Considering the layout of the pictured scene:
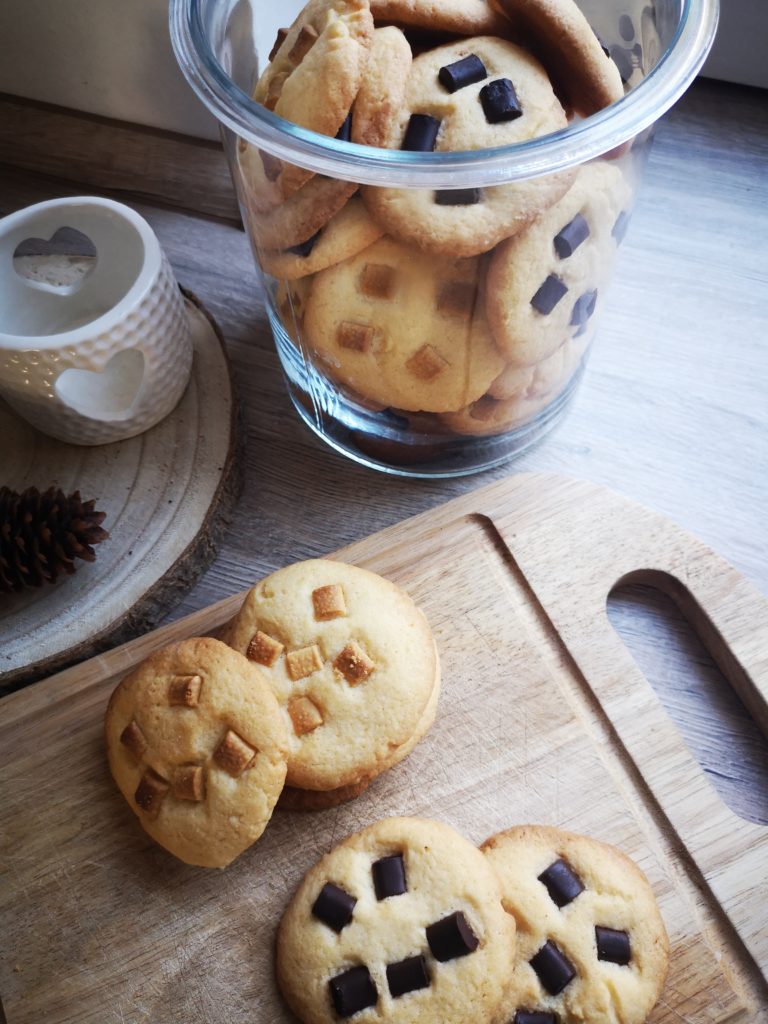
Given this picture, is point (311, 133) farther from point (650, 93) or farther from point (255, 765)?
point (255, 765)

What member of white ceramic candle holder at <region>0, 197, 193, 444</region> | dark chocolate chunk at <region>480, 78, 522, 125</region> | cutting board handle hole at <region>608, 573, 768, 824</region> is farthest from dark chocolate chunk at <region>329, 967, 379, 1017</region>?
dark chocolate chunk at <region>480, 78, 522, 125</region>

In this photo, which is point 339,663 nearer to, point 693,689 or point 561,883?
point 561,883

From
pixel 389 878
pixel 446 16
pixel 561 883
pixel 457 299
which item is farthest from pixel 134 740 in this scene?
pixel 446 16

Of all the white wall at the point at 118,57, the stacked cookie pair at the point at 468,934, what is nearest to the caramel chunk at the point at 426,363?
the stacked cookie pair at the point at 468,934

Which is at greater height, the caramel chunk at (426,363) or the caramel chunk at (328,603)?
the caramel chunk at (426,363)

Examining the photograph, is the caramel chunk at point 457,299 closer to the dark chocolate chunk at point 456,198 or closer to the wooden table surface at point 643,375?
the dark chocolate chunk at point 456,198
